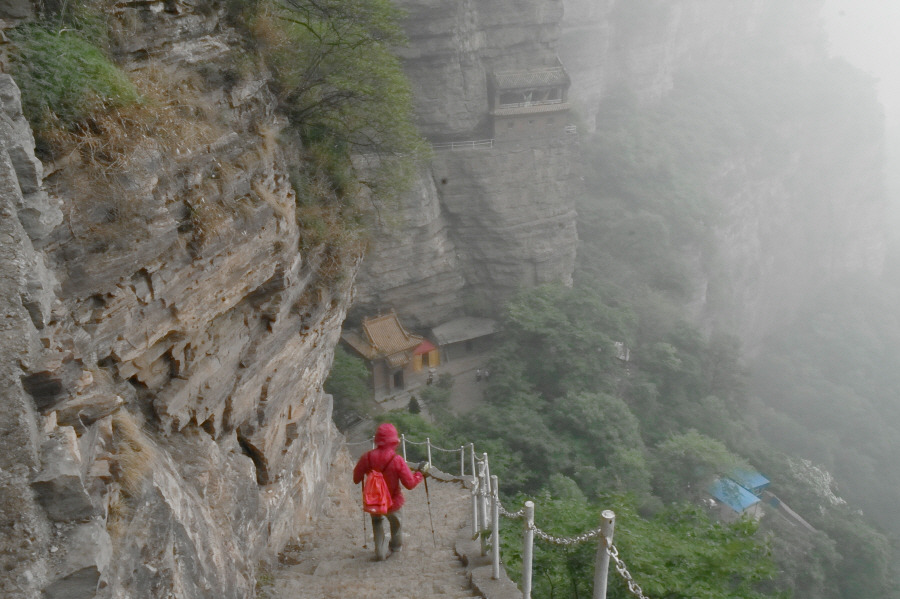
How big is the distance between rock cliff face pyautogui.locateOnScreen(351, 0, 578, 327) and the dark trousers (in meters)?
15.7

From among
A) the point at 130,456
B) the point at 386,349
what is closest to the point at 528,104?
the point at 386,349

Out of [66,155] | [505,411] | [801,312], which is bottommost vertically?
[801,312]

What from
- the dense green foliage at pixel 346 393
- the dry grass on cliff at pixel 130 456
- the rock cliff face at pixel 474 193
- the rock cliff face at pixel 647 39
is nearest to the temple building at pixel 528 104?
the rock cliff face at pixel 474 193

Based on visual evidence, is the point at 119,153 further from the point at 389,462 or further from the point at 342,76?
the point at 342,76

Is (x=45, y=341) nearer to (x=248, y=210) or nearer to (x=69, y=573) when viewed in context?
(x=69, y=573)

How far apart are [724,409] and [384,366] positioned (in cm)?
1224

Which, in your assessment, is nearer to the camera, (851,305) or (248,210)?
(248,210)

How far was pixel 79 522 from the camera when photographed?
127 inches

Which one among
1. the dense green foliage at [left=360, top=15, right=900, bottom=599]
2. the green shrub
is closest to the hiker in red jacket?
the dense green foliage at [left=360, top=15, right=900, bottom=599]

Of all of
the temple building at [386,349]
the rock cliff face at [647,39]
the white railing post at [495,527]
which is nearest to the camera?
the white railing post at [495,527]

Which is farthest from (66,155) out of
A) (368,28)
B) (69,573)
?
(368,28)

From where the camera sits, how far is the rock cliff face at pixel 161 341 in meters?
3.21

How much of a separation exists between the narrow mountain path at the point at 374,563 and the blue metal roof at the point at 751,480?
1584 cm

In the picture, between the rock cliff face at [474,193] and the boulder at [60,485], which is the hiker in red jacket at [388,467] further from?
the rock cliff face at [474,193]
